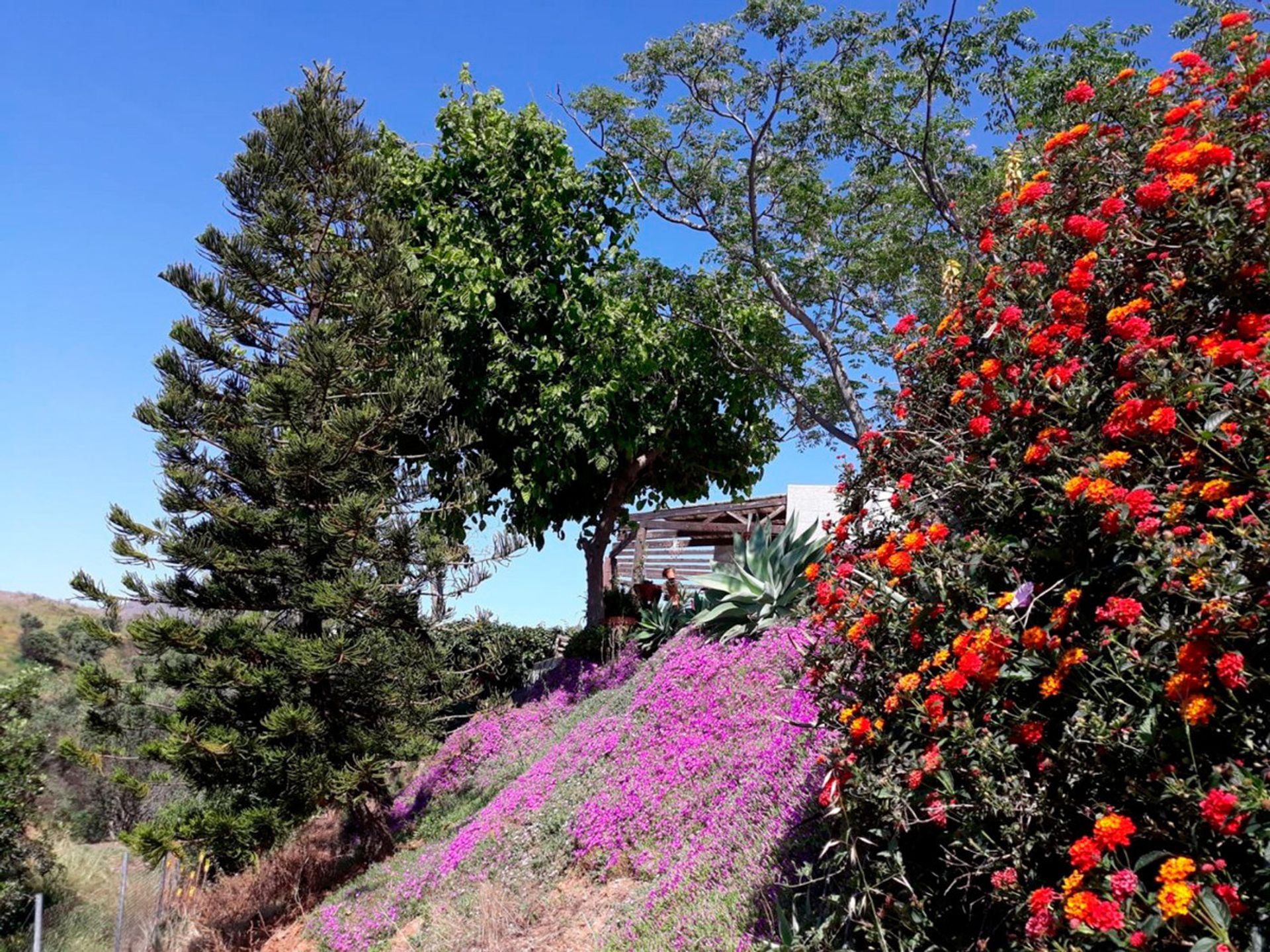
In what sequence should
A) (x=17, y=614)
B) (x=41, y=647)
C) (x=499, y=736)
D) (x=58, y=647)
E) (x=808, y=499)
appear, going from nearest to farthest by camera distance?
(x=499, y=736) < (x=808, y=499) < (x=41, y=647) < (x=58, y=647) < (x=17, y=614)

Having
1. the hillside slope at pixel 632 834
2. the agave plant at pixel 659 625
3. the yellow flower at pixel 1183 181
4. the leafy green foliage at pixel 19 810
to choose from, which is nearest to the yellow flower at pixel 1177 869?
the hillside slope at pixel 632 834

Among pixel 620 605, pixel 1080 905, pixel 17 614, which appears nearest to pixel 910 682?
pixel 1080 905

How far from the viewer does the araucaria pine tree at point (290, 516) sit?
29.8 feet

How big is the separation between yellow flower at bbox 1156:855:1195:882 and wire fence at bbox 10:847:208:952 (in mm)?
8677

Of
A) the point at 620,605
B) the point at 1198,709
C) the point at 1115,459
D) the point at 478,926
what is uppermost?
the point at 620,605

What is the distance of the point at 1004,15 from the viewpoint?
Answer: 11.8 meters

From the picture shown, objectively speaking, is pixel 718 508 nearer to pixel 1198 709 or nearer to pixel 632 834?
pixel 632 834

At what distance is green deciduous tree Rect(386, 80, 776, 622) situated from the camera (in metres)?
12.3

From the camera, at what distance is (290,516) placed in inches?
389

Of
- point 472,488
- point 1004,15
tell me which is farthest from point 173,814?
point 1004,15

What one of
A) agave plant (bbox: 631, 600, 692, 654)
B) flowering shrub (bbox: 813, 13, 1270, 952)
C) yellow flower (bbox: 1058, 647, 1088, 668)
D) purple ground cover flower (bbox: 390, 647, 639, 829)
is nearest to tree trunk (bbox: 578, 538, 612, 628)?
purple ground cover flower (bbox: 390, 647, 639, 829)

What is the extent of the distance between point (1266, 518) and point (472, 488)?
32.2ft

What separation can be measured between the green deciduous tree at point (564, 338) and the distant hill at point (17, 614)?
2598 centimetres

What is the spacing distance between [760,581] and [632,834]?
9.91ft
